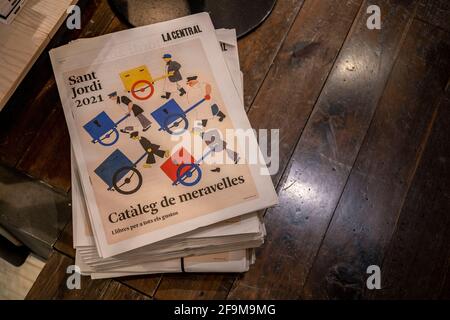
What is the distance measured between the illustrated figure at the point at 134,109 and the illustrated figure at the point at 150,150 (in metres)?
0.02

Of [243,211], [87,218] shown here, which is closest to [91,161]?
[87,218]

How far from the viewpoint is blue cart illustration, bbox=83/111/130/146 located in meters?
0.68

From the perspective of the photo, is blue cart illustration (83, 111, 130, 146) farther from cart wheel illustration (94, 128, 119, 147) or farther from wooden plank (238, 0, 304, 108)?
wooden plank (238, 0, 304, 108)

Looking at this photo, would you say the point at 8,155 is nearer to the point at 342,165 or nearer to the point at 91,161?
the point at 91,161

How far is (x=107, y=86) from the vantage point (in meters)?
0.71

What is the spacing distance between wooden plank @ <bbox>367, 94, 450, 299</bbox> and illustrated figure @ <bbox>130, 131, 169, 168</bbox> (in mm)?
424

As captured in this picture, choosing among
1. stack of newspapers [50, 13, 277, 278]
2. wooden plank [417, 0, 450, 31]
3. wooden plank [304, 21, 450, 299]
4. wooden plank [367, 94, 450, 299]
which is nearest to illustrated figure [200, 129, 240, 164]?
stack of newspapers [50, 13, 277, 278]

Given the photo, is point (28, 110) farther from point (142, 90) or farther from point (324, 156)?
point (324, 156)

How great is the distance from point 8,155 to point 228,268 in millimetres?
426

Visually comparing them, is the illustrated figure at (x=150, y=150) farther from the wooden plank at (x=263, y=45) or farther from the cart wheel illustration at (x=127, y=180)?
the wooden plank at (x=263, y=45)

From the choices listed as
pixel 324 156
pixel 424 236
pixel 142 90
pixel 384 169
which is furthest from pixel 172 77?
pixel 424 236

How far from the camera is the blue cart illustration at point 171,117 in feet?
2.28

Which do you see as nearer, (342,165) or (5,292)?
(342,165)

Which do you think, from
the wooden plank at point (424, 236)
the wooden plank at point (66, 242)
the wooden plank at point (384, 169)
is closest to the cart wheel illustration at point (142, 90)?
the wooden plank at point (66, 242)
